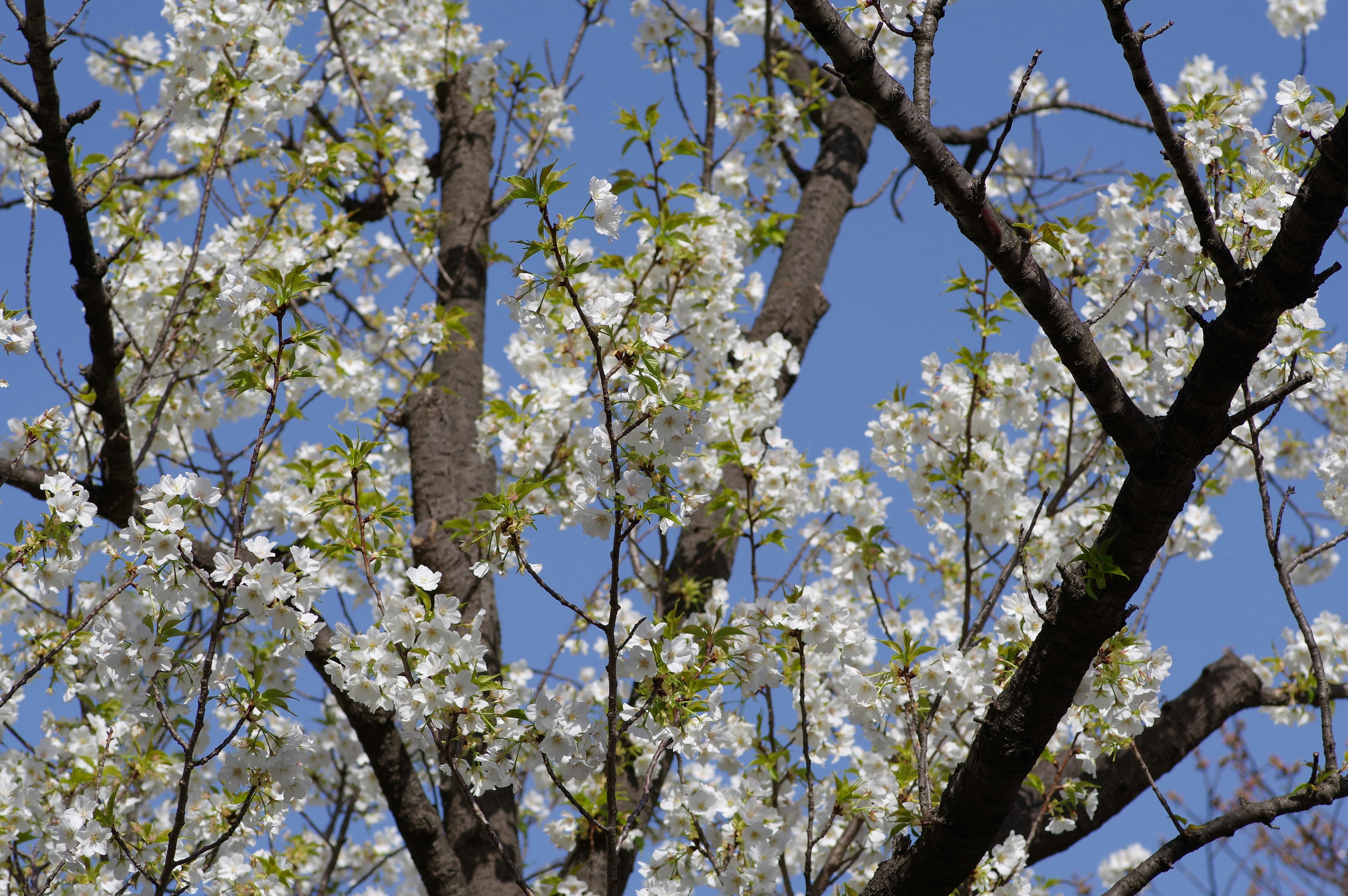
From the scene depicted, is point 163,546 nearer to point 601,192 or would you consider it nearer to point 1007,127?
point 601,192

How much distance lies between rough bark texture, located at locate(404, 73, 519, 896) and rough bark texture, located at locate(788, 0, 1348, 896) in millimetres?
1435

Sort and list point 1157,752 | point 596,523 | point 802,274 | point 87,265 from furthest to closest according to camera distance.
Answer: point 802,274 → point 1157,752 → point 87,265 → point 596,523

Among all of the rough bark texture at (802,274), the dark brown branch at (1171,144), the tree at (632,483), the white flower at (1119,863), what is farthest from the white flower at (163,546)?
the white flower at (1119,863)

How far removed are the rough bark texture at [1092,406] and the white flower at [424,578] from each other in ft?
4.01

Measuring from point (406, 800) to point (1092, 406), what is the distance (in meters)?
2.26

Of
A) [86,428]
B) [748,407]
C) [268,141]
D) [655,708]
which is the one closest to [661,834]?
[748,407]

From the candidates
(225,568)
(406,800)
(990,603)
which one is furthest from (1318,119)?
(406,800)

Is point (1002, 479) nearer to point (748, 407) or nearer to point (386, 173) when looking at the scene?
point (748, 407)

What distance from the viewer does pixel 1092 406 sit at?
1.93m

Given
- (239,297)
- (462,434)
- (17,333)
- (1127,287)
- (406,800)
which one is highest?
(462,434)

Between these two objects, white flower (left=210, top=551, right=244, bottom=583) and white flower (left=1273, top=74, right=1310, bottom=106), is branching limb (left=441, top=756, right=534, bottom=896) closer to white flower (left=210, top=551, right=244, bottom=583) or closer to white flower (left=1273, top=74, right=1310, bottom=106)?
white flower (left=210, top=551, right=244, bottom=583)

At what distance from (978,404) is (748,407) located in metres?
0.80

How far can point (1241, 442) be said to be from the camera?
2.28 m

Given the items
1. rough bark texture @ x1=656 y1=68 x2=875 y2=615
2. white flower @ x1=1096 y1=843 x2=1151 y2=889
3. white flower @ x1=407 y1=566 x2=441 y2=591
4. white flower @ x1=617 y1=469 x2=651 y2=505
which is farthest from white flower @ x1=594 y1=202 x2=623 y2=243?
white flower @ x1=1096 y1=843 x2=1151 y2=889
